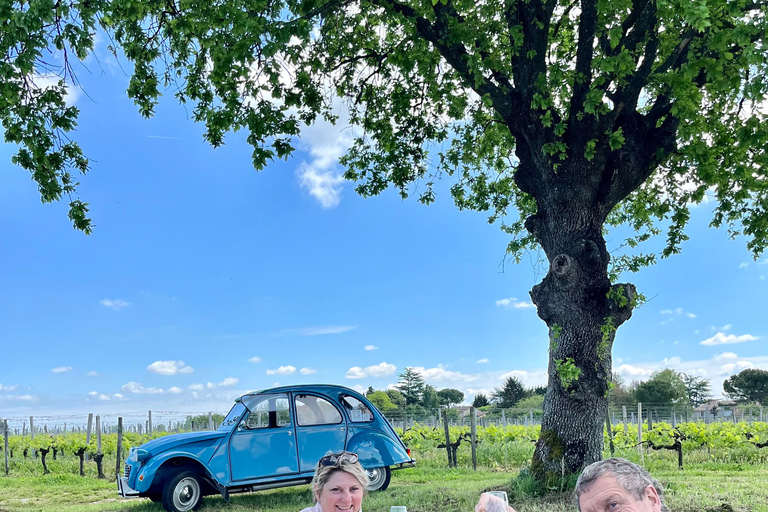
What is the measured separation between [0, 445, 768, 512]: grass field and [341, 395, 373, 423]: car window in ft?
4.33

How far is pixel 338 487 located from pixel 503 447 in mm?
15245

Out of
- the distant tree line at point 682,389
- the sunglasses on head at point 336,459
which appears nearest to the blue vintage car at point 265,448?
the sunglasses on head at point 336,459

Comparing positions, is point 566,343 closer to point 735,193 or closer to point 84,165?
point 735,193

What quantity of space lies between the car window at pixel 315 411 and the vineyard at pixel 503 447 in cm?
576

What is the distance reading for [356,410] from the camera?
11758 mm

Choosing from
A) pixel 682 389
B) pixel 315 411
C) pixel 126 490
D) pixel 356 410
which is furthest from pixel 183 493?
pixel 682 389

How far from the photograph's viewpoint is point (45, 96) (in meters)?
9.23

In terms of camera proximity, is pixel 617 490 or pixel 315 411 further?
pixel 315 411

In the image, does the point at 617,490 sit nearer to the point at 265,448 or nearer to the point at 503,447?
the point at 265,448

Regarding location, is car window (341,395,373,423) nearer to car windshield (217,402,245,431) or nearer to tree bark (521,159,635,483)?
car windshield (217,402,245,431)

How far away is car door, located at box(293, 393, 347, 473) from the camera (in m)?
11.1

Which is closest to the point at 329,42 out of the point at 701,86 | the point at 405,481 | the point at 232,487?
the point at 701,86

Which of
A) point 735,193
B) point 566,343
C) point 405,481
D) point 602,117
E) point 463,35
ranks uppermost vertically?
point 463,35

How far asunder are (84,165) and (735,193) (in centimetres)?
1071
